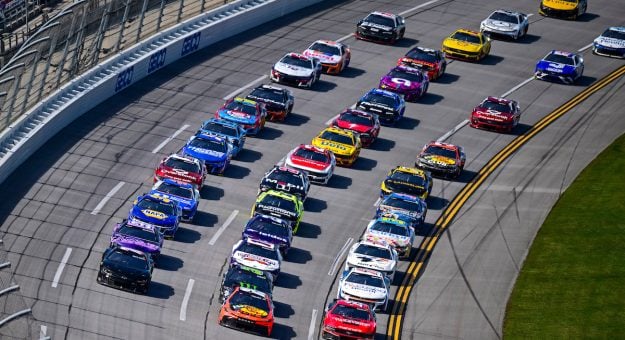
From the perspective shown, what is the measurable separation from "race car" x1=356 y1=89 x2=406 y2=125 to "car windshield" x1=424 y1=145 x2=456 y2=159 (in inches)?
189

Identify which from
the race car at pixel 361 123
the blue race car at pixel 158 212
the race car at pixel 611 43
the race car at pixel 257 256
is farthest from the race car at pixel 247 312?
the race car at pixel 611 43

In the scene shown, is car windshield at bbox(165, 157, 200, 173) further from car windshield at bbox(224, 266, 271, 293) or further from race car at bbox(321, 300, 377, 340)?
race car at bbox(321, 300, 377, 340)

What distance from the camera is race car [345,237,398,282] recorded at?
4834cm

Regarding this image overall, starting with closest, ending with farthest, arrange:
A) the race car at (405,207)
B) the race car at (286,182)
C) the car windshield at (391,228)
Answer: the car windshield at (391,228) → the race car at (405,207) → the race car at (286,182)

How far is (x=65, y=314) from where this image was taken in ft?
142

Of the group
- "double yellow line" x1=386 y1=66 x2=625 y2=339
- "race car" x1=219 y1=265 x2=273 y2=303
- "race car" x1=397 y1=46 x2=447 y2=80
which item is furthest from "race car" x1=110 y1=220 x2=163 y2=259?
"race car" x1=397 y1=46 x2=447 y2=80

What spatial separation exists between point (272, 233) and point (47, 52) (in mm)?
11408

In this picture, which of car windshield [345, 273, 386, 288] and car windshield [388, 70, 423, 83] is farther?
car windshield [388, 70, 423, 83]

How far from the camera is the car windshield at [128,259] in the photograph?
4478cm

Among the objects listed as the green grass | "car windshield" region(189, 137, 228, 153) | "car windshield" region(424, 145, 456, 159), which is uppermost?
"car windshield" region(189, 137, 228, 153)

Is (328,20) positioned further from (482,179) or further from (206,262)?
(206,262)

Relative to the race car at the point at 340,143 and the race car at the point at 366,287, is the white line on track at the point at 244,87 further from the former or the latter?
the race car at the point at 366,287

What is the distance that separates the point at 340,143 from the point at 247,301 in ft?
49.4

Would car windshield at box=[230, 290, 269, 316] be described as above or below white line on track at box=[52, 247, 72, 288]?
below
